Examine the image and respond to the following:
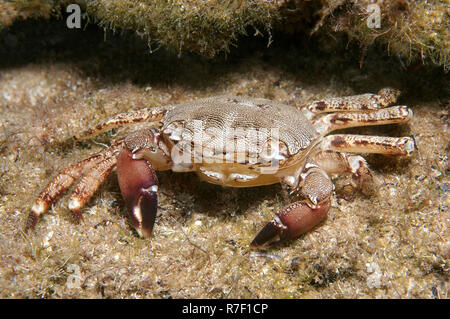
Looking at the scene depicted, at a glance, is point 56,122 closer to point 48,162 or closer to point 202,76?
point 48,162

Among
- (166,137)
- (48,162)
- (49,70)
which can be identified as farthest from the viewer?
(49,70)

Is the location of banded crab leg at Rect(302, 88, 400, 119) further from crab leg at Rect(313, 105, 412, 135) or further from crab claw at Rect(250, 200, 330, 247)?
crab claw at Rect(250, 200, 330, 247)

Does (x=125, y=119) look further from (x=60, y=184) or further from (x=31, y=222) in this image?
(x=31, y=222)

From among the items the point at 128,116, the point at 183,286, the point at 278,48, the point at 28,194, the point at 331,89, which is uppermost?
the point at 278,48

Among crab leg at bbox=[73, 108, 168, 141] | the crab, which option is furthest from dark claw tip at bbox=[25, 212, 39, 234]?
crab leg at bbox=[73, 108, 168, 141]

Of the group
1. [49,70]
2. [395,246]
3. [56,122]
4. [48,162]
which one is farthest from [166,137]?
[49,70]

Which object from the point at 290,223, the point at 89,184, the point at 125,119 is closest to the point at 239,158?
the point at 290,223

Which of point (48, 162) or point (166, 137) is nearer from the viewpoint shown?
point (166, 137)
